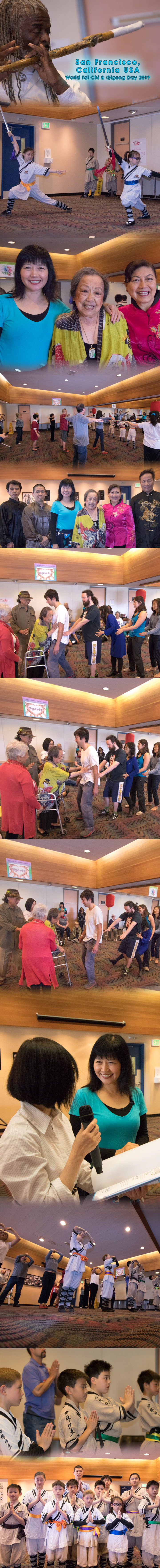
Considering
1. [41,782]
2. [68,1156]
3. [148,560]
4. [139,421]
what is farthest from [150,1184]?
[139,421]

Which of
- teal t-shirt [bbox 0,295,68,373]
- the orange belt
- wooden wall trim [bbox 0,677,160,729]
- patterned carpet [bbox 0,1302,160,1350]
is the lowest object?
patterned carpet [bbox 0,1302,160,1350]

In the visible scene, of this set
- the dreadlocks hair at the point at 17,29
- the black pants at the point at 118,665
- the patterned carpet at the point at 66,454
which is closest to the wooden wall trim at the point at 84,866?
the black pants at the point at 118,665

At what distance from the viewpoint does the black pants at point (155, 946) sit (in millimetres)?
10930

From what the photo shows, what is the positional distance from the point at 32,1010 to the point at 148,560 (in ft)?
14.4

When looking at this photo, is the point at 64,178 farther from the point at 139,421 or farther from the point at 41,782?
the point at 41,782

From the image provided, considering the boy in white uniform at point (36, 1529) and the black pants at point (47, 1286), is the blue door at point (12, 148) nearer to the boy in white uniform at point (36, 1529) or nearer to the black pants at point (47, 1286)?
the black pants at point (47, 1286)

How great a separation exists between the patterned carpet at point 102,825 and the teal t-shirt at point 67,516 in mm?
2475

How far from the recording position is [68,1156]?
1048 cm

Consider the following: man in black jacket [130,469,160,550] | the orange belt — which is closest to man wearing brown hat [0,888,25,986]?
man in black jacket [130,469,160,550]

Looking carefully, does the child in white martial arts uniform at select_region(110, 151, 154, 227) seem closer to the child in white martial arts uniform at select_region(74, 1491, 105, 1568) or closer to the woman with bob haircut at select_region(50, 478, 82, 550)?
the woman with bob haircut at select_region(50, 478, 82, 550)

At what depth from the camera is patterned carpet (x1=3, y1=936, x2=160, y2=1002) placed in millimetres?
10719

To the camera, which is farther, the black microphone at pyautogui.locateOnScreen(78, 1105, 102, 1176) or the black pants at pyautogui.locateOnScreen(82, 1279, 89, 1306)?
the black microphone at pyautogui.locateOnScreen(78, 1105, 102, 1176)

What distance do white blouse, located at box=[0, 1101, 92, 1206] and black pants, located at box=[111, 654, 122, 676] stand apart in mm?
4115

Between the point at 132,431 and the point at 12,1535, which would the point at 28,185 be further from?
the point at 12,1535
